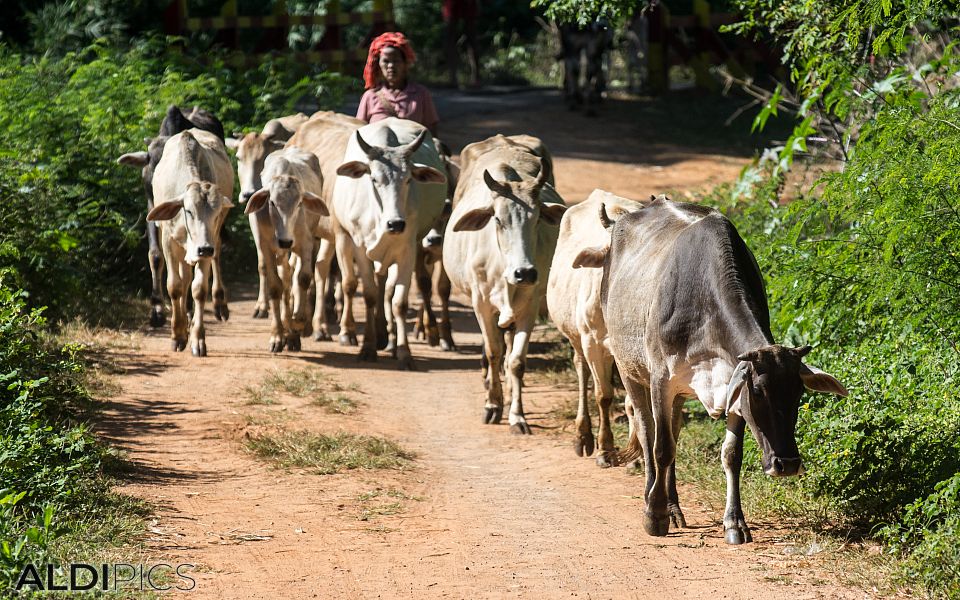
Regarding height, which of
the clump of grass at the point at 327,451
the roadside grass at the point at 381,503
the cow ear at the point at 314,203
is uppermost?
the cow ear at the point at 314,203

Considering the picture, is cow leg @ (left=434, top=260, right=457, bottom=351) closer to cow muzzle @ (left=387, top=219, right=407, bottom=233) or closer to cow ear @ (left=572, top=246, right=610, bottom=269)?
cow muzzle @ (left=387, top=219, right=407, bottom=233)

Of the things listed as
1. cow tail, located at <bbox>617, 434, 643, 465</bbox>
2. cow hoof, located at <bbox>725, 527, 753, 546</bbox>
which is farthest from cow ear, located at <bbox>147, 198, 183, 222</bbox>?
cow hoof, located at <bbox>725, 527, 753, 546</bbox>

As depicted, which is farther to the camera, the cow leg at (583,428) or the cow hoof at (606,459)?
the cow leg at (583,428)

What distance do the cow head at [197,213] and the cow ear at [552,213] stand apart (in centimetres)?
282

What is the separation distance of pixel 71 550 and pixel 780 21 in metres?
6.60

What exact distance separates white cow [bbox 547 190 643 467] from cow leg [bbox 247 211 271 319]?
138 inches

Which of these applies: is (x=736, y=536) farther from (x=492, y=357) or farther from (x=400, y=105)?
(x=400, y=105)

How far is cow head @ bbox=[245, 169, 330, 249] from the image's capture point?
10266mm

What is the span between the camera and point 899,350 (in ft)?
23.0

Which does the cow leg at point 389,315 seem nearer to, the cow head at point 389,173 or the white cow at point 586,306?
the cow head at point 389,173

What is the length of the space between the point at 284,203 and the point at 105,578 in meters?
5.52

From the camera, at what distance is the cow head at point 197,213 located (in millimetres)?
9883

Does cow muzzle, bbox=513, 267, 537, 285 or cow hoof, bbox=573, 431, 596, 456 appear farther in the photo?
cow muzzle, bbox=513, 267, 537, 285

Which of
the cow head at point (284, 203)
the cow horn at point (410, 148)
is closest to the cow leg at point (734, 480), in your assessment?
the cow horn at point (410, 148)
